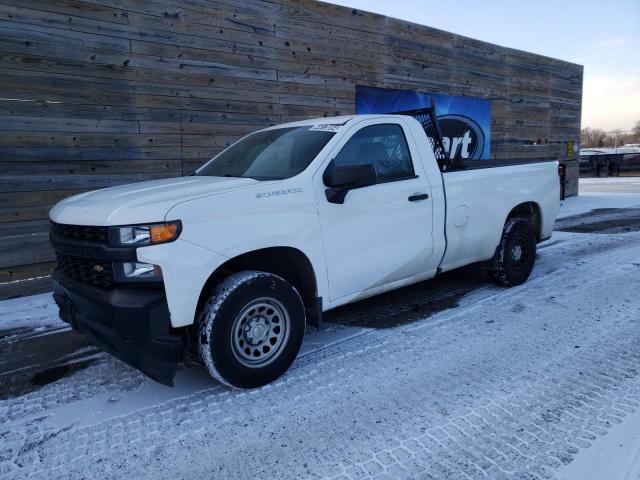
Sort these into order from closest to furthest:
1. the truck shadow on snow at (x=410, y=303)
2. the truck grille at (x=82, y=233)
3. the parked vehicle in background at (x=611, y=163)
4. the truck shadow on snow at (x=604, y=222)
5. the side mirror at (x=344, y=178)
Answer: the truck grille at (x=82, y=233) < the side mirror at (x=344, y=178) < the truck shadow on snow at (x=410, y=303) < the truck shadow on snow at (x=604, y=222) < the parked vehicle in background at (x=611, y=163)

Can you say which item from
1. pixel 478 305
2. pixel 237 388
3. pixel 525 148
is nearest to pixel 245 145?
pixel 237 388

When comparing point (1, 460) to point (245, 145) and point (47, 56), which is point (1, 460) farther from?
point (47, 56)

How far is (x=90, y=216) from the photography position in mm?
2953

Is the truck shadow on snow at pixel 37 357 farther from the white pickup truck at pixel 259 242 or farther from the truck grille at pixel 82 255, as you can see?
the truck grille at pixel 82 255

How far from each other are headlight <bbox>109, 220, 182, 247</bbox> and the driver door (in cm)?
112

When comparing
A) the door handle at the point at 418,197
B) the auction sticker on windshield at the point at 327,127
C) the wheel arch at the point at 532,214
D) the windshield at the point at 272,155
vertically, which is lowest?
the wheel arch at the point at 532,214

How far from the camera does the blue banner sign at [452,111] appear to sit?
941 centimetres

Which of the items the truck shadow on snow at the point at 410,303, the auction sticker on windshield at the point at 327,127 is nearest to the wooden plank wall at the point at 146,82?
the auction sticker on windshield at the point at 327,127

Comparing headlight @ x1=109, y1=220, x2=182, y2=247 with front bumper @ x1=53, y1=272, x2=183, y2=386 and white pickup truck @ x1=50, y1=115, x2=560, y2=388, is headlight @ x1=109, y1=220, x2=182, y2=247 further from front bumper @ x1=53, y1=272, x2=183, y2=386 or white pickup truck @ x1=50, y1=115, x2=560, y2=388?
front bumper @ x1=53, y1=272, x2=183, y2=386

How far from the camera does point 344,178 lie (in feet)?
11.0

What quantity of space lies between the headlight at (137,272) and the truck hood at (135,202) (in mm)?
255

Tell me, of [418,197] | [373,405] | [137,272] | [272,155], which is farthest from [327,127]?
[373,405]

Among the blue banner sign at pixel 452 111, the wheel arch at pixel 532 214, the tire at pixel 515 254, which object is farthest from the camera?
the blue banner sign at pixel 452 111

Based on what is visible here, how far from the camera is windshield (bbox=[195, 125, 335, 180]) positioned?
12.1 ft
